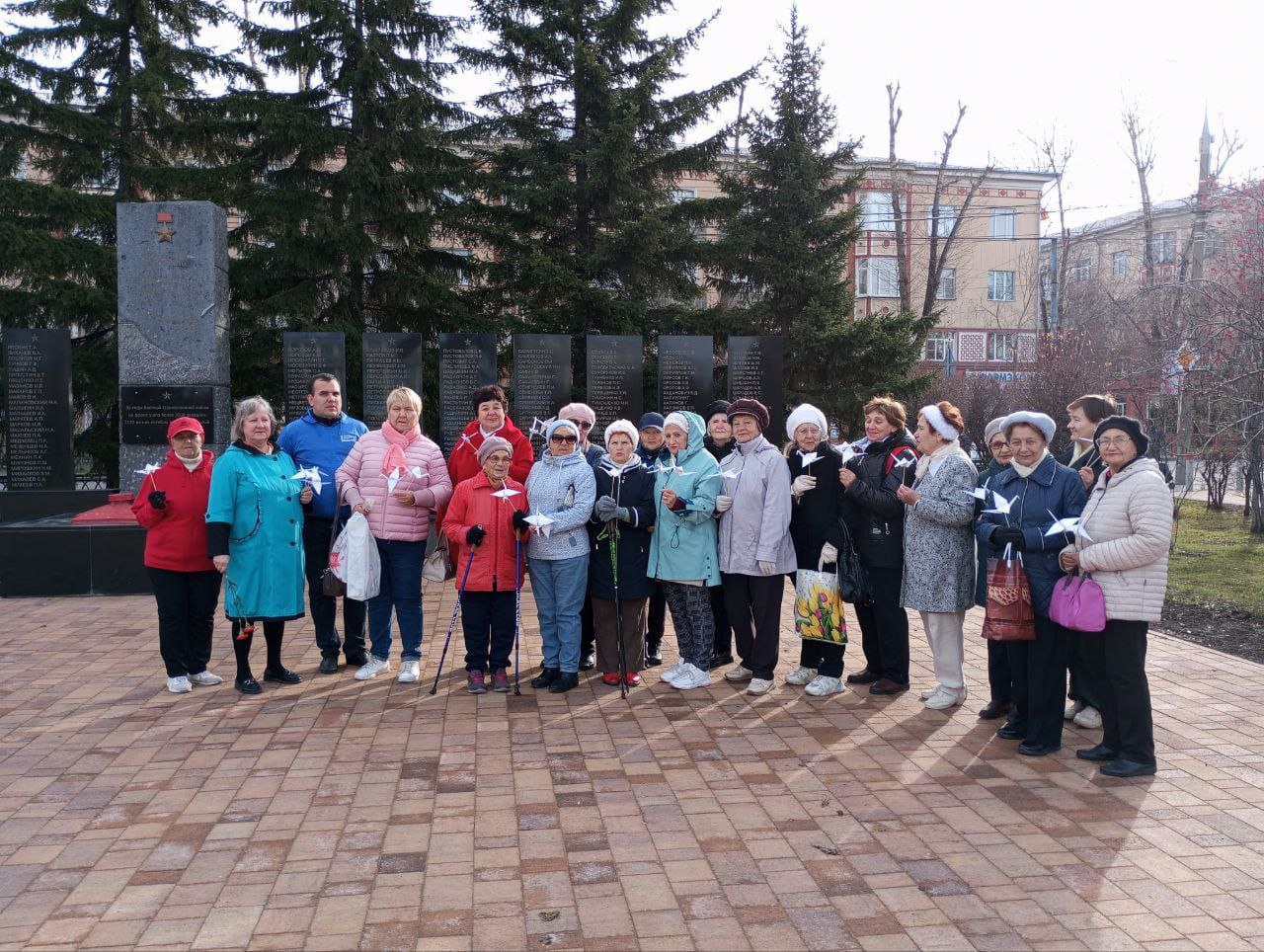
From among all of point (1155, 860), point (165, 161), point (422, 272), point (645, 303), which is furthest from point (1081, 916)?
point (165, 161)

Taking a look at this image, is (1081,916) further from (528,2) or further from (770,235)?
(528,2)

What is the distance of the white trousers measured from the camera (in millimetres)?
5723

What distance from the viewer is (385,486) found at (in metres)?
6.35

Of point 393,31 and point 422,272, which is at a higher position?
point 393,31

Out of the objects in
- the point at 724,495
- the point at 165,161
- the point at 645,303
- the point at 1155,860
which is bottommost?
the point at 1155,860

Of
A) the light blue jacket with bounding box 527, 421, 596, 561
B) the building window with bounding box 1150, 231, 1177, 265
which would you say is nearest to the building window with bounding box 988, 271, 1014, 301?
the building window with bounding box 1150, 231, 1177, 265

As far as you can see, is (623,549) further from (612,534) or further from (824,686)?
(824,686)

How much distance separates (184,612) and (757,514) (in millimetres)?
3689

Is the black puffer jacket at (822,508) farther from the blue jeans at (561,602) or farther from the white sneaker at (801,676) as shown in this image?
the blue jeans at (561,602)

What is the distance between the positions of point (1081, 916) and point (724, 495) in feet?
10.8

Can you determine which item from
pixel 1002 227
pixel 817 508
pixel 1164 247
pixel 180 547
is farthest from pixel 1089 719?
pixel 1002 227

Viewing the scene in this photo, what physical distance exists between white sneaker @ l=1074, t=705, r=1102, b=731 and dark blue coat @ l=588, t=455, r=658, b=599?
263 centimetres

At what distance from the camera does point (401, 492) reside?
620cm

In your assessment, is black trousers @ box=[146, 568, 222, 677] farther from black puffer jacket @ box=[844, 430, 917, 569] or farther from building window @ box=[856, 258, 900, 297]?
building window @ box=[856, 258, 900, 297]
